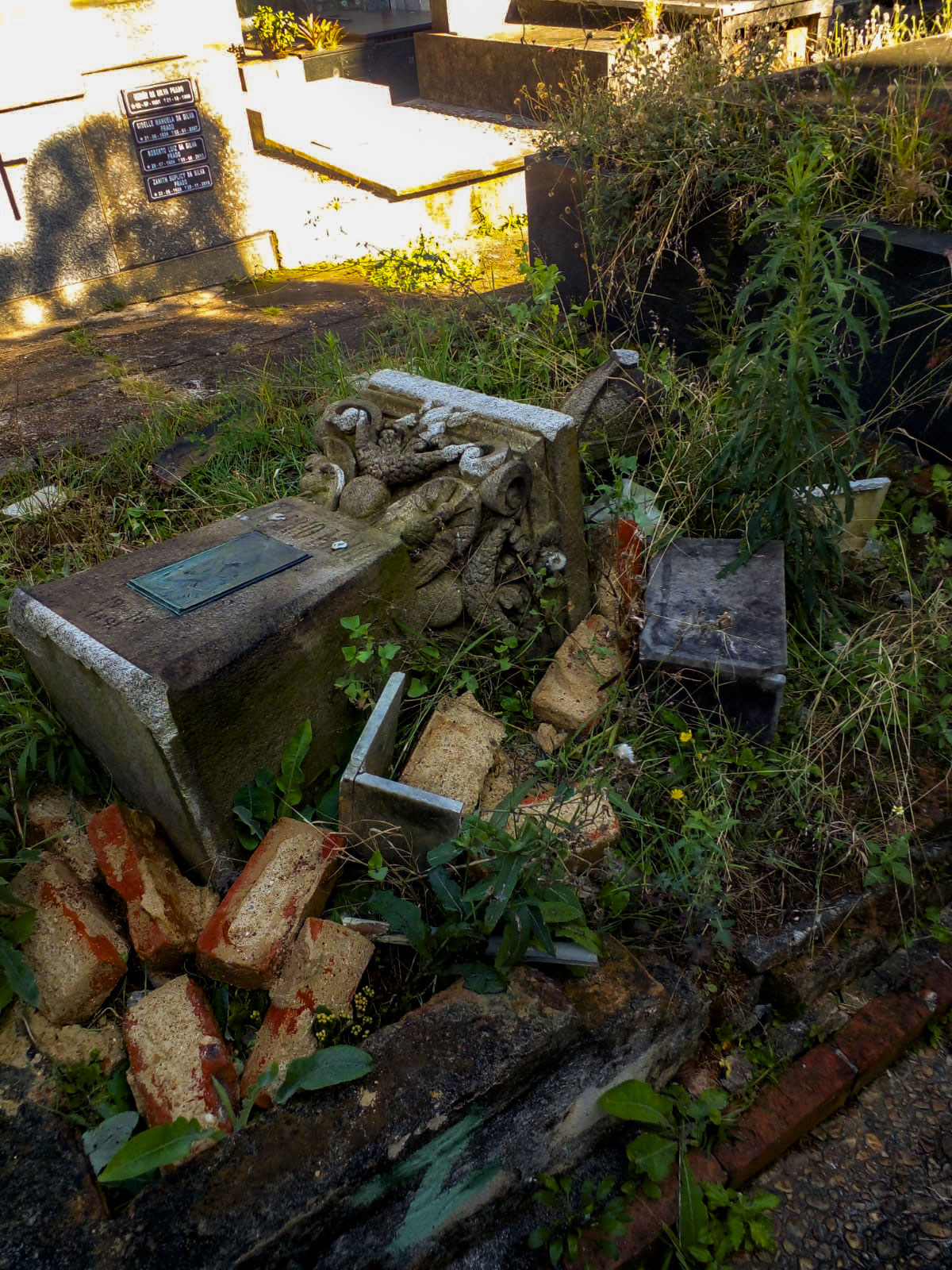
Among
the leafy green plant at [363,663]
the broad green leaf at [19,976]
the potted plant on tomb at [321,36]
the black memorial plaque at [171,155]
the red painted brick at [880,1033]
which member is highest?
the potted plant on tomb at [321,36]

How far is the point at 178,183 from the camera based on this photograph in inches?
237

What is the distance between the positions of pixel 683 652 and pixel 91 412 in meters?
3.13

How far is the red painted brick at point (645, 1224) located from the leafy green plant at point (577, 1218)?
0.04 ft

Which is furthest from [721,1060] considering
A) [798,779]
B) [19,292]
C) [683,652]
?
[19,292]

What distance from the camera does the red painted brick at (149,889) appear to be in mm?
2195

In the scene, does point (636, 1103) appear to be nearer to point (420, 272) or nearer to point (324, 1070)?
point (324, 1070)

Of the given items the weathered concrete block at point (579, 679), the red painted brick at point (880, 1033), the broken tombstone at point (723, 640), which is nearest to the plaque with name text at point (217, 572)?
the weathered concrete block at point (579, 679)

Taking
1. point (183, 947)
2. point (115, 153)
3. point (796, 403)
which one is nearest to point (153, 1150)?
point (183, 947)

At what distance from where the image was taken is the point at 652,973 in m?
2.25

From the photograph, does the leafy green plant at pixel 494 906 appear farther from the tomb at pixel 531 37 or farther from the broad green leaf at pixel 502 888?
the tomb at pixel 531 37

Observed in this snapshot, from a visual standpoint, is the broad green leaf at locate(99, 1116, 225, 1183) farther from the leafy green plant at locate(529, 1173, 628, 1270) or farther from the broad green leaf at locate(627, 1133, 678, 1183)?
the broad green leaf at locate(627, 1133, 678, 1183)

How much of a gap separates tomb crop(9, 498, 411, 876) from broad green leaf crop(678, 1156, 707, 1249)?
134cm

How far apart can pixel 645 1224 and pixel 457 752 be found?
1.23m

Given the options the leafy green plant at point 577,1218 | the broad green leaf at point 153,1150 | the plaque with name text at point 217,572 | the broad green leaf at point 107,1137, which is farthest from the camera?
the plaque with name text at point 217,572
